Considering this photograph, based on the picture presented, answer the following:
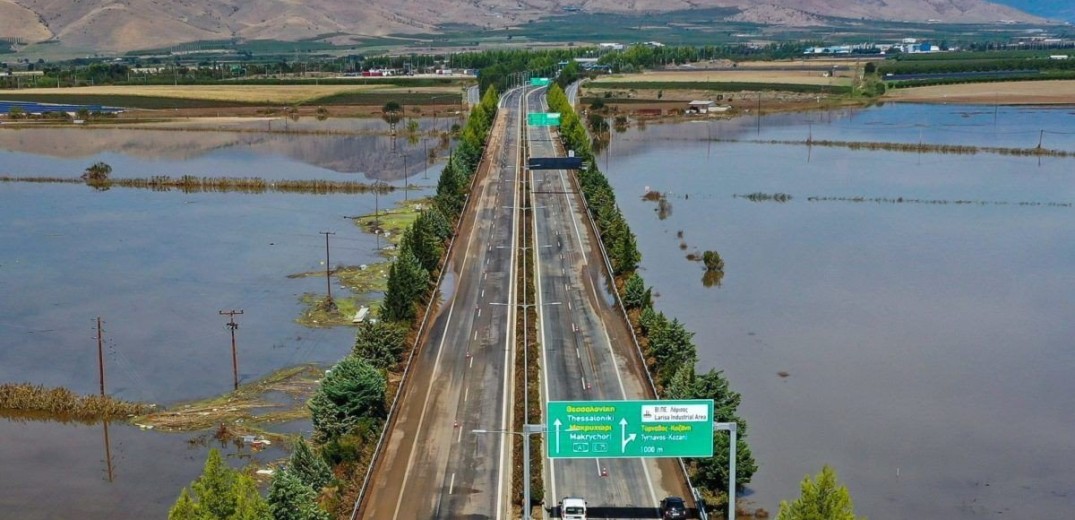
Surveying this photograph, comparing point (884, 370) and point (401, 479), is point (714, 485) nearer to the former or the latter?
point (401, 479)

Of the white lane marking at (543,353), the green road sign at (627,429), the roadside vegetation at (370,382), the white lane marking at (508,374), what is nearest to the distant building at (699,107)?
the white lane marking at (543,353)

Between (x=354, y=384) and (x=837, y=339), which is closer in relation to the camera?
(x=354, y=384)

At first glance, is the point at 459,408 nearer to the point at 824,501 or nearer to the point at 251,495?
the point at 251,495

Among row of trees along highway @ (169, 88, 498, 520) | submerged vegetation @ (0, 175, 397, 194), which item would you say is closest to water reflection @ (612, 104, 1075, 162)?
submerged vegetation @ (0, 175, 397, 194)

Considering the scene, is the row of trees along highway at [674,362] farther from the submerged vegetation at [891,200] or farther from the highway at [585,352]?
the submerged vegetation at [891,200]

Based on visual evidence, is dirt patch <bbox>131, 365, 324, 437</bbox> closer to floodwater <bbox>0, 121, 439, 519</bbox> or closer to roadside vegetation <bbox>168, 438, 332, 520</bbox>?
floodwater <bbox>0, 121, 439, 519</bbox>

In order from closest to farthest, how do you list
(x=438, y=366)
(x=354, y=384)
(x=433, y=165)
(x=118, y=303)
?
(x=354, y=384) → (x=438, y=366) → (x=118, y=303) → (x=433, y=165)

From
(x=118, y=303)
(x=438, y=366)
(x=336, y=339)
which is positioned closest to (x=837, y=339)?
(x=438, y=366)
